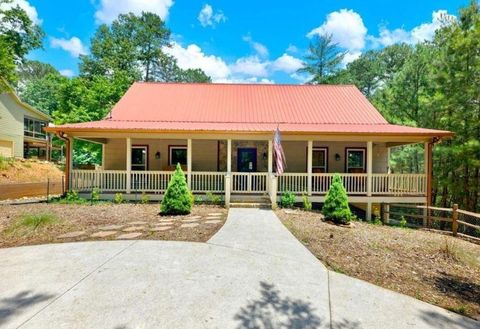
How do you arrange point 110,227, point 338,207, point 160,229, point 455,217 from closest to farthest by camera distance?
point 160,229
point 110,227
point 338,207
point 455,217

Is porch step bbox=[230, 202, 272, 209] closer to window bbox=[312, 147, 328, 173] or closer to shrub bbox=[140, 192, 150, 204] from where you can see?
shrub bbox=[140, 192, 150, 204]

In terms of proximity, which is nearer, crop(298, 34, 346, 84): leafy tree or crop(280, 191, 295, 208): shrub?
crop(280, 191, 295, 208): shrub

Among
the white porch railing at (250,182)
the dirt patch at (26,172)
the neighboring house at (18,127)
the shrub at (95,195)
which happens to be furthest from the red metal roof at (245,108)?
the neighboring house at (18,127)

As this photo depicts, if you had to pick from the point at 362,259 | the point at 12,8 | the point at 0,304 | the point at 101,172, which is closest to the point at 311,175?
the point at 362,259

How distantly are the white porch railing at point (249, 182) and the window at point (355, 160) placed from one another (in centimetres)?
479

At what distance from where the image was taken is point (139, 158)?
13.6m

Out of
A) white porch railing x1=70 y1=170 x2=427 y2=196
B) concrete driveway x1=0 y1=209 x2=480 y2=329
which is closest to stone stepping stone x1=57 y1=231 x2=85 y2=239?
concrete driveway x1=0 y1=209 x2=480 y2=329

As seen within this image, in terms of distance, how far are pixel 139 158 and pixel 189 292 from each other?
11.2 meters

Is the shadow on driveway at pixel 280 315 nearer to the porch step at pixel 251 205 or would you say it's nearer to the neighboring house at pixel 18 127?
the porch step at pixel 251 205

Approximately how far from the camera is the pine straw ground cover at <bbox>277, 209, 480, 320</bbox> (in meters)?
4.03

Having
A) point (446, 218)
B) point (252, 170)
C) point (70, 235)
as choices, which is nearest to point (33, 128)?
point (252, 170)

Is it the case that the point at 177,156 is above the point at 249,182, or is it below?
above

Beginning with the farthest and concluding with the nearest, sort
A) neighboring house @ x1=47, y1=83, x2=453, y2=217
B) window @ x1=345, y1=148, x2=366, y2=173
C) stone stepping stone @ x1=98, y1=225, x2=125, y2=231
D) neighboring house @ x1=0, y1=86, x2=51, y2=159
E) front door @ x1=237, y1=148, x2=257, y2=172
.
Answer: neighboring house @ x1=0, y1=86, x2=51, y2=159 → front door @ x1=237, y1=148, x2=257, y2=172 → window @ x1=345, y1=148, x2=366, y2=173 → neighboring house @ x1=47, y1=83, x2=453, y2=217 → stone stepping stone @ x1=98, y1=225, x2=125, y2=231

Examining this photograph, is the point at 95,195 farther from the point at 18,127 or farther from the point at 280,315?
the point at 18,127
